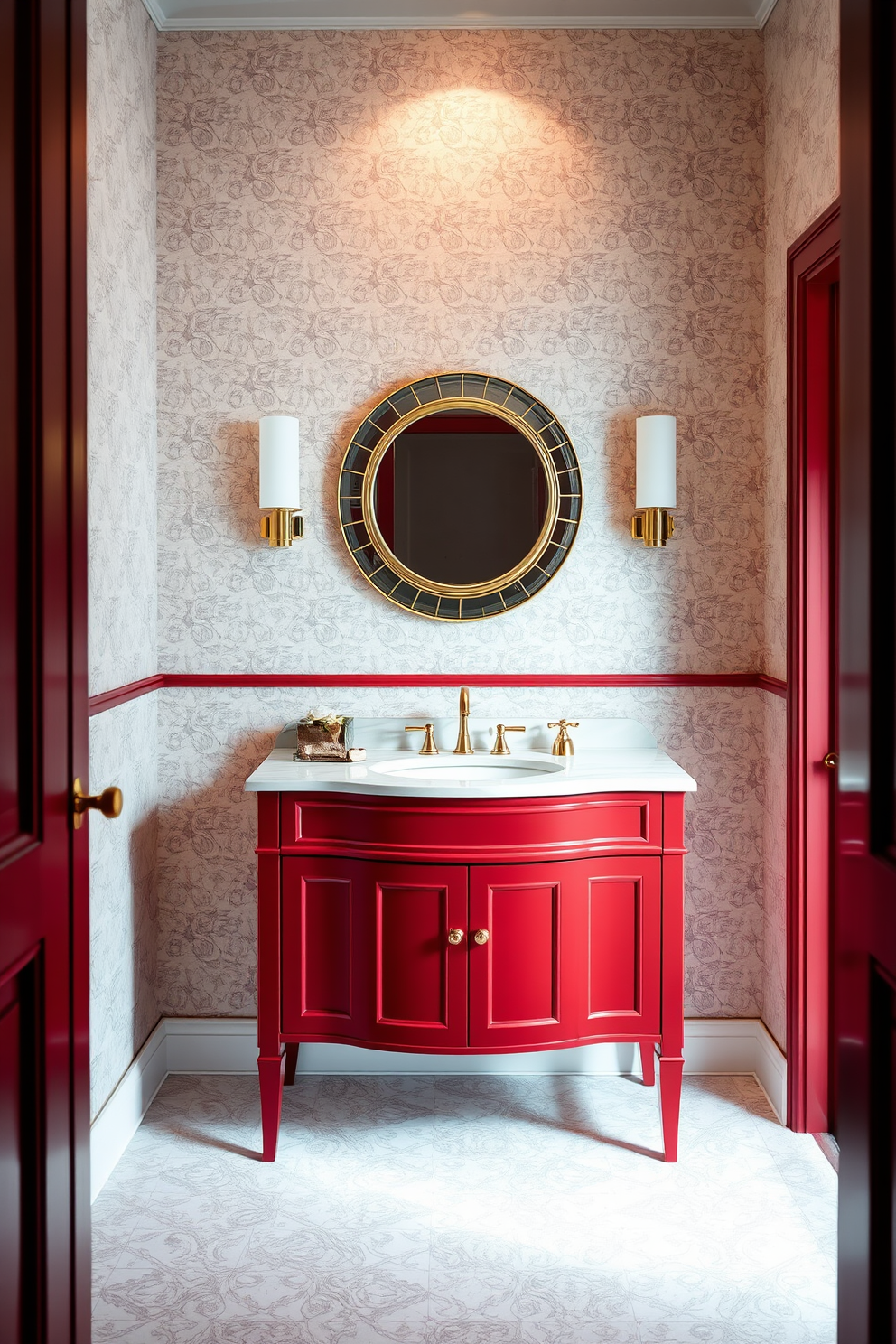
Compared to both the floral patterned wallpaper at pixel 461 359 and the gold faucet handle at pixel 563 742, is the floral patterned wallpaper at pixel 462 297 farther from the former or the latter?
the gold faucet handle at pixel 563 742

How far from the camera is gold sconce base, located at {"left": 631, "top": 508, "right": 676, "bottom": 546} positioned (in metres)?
2.74

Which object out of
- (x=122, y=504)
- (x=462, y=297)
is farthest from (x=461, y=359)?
(x=122, y=504)

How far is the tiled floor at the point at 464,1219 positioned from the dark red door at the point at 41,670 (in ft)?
2.58

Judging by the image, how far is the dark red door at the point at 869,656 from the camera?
108 centimetres

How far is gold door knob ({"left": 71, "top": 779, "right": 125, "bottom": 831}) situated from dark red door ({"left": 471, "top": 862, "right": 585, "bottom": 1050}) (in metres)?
1.18

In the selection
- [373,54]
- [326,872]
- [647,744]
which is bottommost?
[326,872]

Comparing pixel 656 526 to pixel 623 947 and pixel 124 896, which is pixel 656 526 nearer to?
pixel 623 947

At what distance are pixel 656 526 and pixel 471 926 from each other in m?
1.15

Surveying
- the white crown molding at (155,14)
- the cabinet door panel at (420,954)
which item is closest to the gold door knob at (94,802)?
the cabinet door panel at (420,954)

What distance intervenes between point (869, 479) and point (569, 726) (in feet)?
5.52

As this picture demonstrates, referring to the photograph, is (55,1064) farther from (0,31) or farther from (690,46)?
(690,46)

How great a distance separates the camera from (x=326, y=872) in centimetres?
239

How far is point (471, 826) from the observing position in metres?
2.32

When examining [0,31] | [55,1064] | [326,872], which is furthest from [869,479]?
[326,872]
